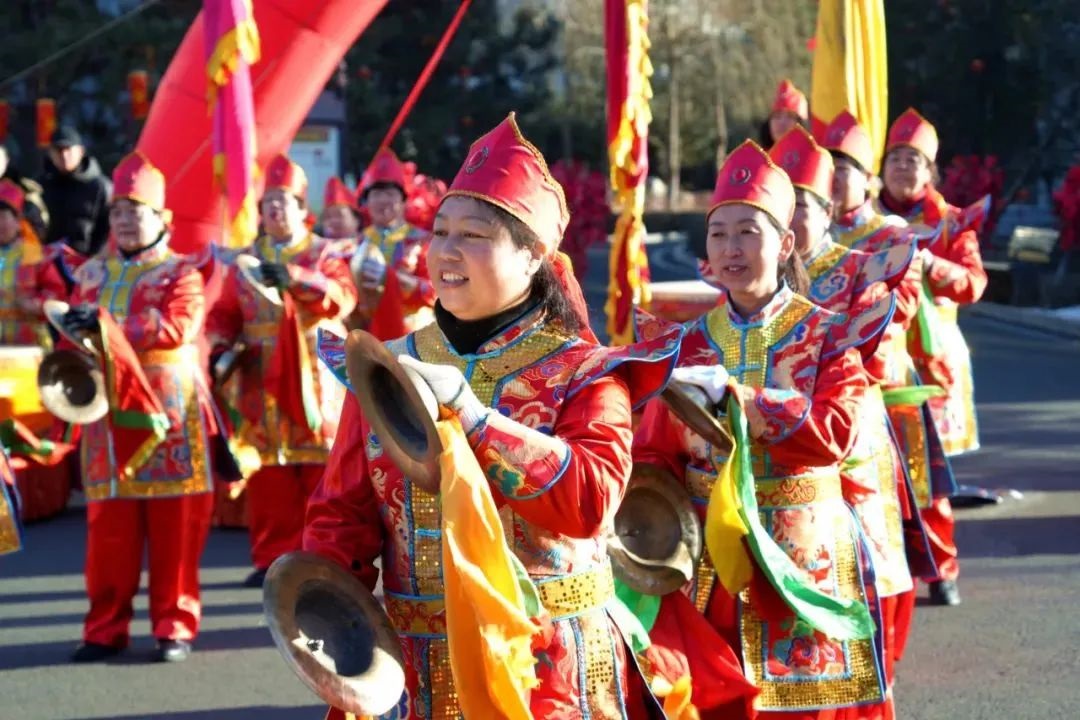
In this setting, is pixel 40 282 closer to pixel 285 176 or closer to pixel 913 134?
pixel 285 176

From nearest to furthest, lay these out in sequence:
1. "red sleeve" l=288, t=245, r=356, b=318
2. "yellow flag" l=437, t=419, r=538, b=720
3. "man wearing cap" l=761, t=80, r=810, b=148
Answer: "yellow flag" l=437, t=419, r=538, b=720 → "red sleeve" l=288, t=245, r=356, b=318 → "man wearing cap" l=761, t=80, r=810, b=148

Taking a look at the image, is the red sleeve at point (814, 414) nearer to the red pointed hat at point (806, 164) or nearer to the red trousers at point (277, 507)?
the red pointed hat at point (806, 164)

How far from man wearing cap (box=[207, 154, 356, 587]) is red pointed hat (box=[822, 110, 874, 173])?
245cm

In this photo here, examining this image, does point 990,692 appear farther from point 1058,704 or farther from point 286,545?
point 286,545

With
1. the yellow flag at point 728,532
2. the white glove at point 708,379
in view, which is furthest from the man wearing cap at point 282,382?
the white glove at point 708,379

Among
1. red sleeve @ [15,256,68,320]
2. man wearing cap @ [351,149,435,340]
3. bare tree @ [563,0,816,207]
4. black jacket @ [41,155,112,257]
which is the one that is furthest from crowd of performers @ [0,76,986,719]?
bare tree @ [563,0,816,207]

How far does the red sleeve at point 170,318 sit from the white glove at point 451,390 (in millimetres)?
3812

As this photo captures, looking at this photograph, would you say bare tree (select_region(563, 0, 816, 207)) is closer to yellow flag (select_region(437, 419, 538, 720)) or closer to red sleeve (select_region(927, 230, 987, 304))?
red sleeve (select_region(927, 230, 987, 304))

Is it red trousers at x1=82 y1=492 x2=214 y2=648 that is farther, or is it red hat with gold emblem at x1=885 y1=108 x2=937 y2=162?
red hat with gold emblem at x1=885 y1=108 x2=937 y2=162

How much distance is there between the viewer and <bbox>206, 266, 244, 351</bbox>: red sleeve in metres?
7.74

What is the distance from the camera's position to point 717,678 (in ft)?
11.8

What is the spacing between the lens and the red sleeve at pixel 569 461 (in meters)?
2.62

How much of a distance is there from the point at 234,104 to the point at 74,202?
12.7 ft

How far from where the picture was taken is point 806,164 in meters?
4.90
